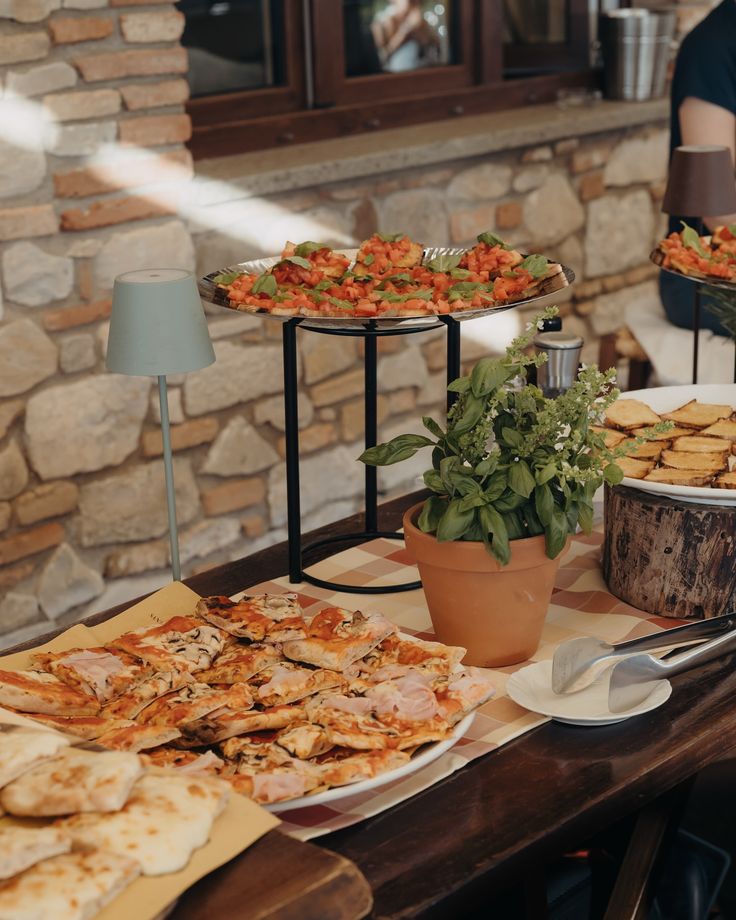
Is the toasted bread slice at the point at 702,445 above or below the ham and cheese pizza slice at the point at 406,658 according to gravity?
above

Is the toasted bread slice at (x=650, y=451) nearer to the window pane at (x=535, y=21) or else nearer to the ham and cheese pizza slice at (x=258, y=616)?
the ham and cheese pizza slice at (x=258, y=616)

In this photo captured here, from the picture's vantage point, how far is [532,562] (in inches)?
52.6

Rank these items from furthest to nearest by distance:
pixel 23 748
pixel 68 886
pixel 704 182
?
pixel 704 182 < pixel 23 748 < pixel 68 886

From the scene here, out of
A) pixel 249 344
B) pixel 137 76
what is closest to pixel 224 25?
pixel 137 76

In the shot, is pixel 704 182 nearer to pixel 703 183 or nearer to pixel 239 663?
pixel 703 183

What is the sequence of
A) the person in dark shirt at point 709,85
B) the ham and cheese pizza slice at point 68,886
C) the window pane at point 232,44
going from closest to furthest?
the ham and cheese pizza slice at point 68,886, the person in dark shirt at point 709,85, the window pane at point 232,44

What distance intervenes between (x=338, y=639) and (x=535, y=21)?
328 cm

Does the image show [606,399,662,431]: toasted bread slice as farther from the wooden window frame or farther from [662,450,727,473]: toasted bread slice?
the wooden window frame

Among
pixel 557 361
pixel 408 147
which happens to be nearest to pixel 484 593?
pixel 557 361

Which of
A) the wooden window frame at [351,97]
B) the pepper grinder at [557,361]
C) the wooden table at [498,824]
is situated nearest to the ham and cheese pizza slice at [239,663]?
the wooden table at [498,824]

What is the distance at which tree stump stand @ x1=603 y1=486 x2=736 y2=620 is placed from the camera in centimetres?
149

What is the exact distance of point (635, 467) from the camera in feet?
5.08

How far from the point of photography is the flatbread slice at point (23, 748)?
98 cm

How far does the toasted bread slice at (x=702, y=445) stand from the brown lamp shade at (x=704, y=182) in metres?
0.65
